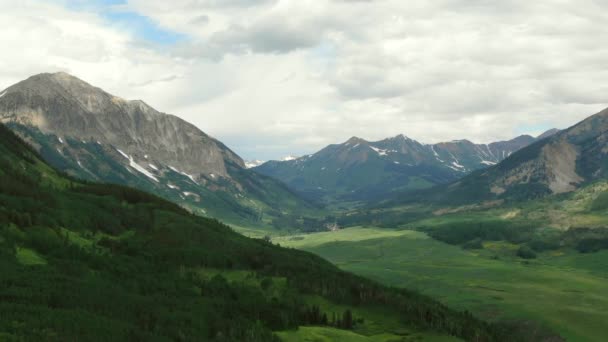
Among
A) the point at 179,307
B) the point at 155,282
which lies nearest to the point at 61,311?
the point at 179,307

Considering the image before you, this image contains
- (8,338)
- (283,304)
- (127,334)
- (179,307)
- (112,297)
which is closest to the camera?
(8,338)

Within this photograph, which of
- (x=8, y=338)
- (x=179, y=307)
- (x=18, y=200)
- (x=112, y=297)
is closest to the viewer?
(x=8, y=338)

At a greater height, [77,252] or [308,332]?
[77,252]

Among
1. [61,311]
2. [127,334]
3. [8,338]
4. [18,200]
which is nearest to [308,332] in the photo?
[127,334]

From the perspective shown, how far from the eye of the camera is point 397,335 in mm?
161625

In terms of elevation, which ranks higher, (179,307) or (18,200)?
(18,200)

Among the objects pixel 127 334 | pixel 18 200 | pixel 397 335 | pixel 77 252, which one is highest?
pixel 18 200

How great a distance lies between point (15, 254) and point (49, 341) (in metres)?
61.6

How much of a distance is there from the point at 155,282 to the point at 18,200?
196 feet

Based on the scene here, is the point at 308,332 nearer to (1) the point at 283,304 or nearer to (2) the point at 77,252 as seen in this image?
(1) the point at 283,304

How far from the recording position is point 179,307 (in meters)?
157

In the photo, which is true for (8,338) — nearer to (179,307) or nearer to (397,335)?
(179,307)

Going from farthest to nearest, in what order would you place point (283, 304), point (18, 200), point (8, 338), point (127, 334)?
point (18, 200) → point (283, 304) → point (127, 334) → point (8, 338)

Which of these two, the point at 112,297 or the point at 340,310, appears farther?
the point at 340,310
